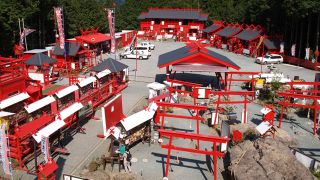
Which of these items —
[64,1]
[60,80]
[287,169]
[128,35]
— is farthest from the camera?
[128,35]

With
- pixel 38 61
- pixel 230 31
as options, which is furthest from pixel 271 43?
pixel 38 61

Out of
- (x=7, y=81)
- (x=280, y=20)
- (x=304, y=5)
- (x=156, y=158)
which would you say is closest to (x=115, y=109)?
(x=156, y=158)

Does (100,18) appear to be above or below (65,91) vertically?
above

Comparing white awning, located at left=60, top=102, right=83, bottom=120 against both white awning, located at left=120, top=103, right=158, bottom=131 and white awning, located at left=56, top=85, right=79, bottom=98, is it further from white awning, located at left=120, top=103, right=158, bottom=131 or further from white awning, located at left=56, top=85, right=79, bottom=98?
white awning, located at left=120, top=103, right=158, bottom=131

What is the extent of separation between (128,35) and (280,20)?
79.5ft

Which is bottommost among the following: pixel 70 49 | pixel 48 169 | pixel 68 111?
pixel 48 169

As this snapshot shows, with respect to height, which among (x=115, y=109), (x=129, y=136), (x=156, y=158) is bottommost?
(x=156, y=158)

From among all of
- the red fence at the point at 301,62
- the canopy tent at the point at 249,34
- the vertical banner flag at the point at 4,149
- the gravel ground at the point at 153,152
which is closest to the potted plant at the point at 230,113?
the gravel ground at the point at 153,152

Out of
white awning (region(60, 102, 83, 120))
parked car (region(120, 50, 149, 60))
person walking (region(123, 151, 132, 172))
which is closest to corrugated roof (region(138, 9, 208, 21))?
parked car (region(120, 50, 149, 60))

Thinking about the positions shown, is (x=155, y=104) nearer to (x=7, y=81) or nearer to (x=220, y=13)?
(x=7, y=81)

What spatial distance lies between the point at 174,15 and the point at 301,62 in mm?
35574

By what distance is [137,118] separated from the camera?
49.6ft

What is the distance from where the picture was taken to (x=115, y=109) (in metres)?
16.3

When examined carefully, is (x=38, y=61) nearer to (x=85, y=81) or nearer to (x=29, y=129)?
(x=85, y=81)
